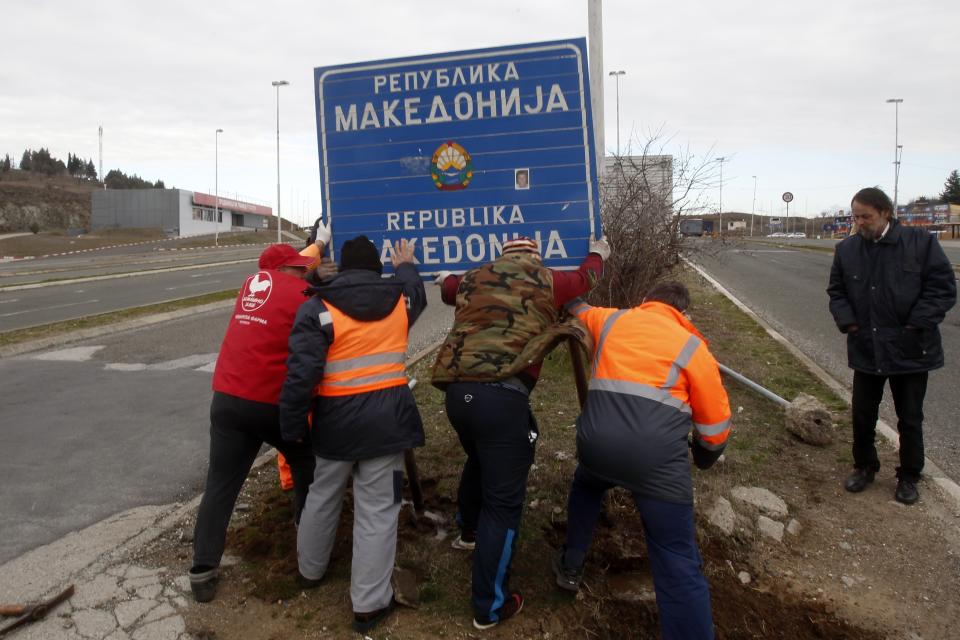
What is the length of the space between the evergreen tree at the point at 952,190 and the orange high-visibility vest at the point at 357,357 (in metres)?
96.2

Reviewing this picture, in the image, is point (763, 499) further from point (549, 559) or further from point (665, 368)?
point (665, 368)

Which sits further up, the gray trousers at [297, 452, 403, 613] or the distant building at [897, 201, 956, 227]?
the distant building at [897, 201, 956, 227]

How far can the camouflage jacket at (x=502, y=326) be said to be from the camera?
3.08 metres

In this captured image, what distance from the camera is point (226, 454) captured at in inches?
138

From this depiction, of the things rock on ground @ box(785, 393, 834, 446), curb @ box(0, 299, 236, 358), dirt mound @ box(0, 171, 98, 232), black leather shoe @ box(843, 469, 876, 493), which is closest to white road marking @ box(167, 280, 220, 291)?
curb @ box(0, 299, 236, 358)

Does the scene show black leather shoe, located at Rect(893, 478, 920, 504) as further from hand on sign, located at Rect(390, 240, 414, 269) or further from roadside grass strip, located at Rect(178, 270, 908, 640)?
hand on sign, located at Rect(390, 240, 414, 269)

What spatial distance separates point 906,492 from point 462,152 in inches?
132

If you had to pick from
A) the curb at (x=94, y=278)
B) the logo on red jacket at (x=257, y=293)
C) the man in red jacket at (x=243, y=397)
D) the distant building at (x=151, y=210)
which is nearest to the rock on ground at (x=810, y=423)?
the man in red jacket at (x=243, y=397)

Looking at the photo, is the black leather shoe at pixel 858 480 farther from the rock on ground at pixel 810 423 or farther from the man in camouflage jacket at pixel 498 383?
the man in camouflage jacket at pixel 498 383

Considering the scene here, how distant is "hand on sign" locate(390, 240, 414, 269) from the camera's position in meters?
3.92

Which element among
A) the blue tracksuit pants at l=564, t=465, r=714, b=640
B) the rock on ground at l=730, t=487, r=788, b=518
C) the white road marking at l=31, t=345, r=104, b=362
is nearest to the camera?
the blue tracksuit pants at l=564, t=465, r=714, b=640

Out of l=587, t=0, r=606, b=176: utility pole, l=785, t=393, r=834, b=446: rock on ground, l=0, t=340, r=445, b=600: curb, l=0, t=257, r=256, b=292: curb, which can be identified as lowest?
l=0, t=340, r=445, b=600: curb

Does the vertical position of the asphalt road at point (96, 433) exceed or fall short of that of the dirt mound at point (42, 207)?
it falls short

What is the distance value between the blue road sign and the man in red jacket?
719mm
